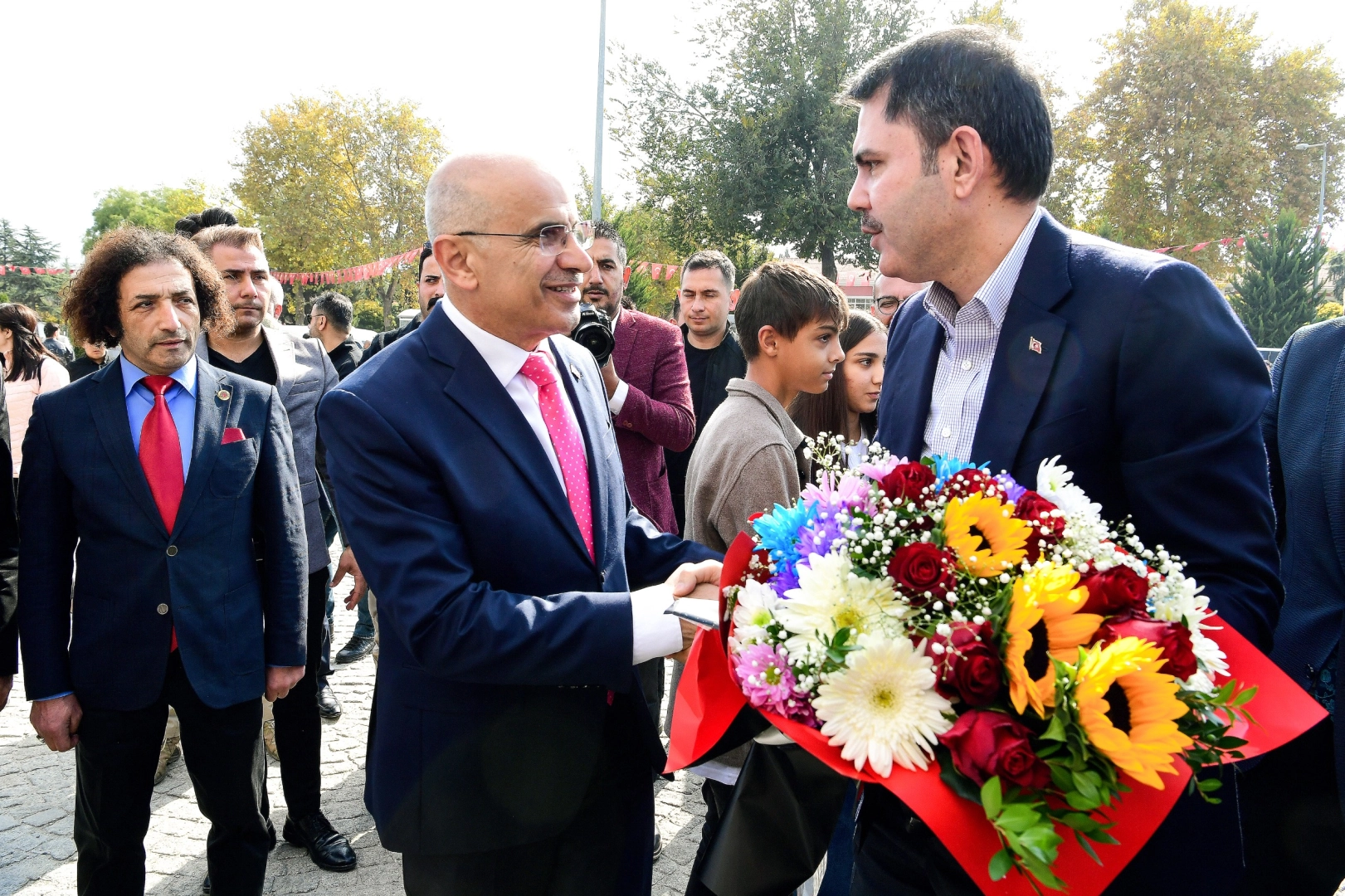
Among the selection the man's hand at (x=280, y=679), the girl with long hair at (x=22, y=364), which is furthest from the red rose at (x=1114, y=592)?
the girl with long hair at (x=22, y=364)

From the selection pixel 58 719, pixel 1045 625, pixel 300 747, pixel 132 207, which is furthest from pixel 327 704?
pixel 132 207

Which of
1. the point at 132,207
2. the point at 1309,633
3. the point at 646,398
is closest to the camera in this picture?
the point at 1309,633

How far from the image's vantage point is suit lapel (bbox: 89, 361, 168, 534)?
2.78 m

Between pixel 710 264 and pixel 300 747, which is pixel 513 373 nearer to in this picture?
pixel 300 747

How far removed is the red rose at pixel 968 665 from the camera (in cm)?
121

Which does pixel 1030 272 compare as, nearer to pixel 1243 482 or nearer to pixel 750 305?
pixel 1243 482

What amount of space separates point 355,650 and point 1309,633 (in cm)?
553

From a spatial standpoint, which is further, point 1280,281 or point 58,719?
point 1280,281

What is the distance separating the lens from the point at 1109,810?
1292mm

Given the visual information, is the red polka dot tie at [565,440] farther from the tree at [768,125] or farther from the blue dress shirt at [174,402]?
the tree at [768,125]

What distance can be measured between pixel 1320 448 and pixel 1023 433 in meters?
1.27

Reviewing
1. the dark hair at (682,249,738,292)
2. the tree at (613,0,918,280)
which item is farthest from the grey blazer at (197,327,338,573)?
the tree at (613,0,918,280)

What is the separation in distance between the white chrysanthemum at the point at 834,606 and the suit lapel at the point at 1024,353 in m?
0.51

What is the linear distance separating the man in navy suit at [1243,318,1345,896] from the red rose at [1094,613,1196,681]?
55.0 inches
